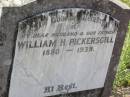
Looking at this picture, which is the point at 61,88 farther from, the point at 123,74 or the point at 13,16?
the point at 123,74

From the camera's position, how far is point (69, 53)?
435cm

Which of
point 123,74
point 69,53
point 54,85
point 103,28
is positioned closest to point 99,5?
point 103,28

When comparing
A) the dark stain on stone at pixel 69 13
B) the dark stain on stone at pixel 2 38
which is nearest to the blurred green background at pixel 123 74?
the dark stain on stone at pixel 69 13

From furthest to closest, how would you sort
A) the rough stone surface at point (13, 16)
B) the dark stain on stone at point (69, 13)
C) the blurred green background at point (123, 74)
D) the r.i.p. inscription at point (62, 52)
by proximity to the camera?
1. the blurred green background at point (123, 74)
2. the dark stain on stone at point (69, 13)
3. the r.i.p. inscription at point (62, 52)
4. the rough stone surface at point (13, 16)

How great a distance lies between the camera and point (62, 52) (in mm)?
4281

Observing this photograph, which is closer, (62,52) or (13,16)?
(13,16)

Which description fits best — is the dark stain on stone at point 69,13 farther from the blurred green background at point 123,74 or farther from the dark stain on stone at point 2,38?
the blurred green background at point 123,74

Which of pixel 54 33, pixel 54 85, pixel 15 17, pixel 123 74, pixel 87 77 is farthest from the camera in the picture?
pixel 123 74

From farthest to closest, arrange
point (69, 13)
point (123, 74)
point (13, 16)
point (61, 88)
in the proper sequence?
point (123, 74) < point (61, 88) < point (69, 13) < point (13, 16)

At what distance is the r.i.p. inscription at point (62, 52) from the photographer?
3.98m

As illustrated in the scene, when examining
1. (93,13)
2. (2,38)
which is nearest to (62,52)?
(93,13)

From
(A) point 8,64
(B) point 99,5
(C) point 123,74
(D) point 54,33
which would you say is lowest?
(C) point 123,74

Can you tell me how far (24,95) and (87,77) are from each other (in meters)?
0.88

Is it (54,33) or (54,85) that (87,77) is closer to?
(54,85)
